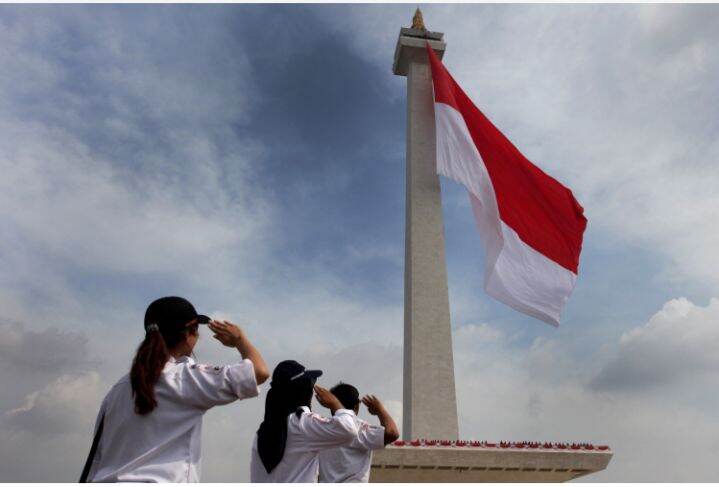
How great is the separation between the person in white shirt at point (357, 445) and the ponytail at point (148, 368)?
2.02m

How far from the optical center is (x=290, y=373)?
4461 millimetres

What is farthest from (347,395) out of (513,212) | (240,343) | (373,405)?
(513,212)

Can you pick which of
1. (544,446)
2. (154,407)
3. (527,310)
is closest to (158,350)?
(154,407)

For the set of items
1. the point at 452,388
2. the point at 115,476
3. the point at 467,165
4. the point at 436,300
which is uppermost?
the point at 467,165

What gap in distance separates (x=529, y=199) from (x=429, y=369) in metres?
5.39

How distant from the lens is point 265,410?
4.45m

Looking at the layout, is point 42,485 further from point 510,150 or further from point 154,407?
point 510,150

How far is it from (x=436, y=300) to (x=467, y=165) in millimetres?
4050

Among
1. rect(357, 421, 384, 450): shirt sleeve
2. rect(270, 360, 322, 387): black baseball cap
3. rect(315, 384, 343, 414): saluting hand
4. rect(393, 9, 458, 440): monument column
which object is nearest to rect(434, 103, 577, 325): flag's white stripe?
rect(393, 9, 458, 440): monument column

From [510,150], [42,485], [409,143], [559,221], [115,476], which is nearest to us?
[115,476]

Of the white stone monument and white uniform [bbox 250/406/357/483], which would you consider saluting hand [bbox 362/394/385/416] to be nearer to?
white uniform [bbox 250/406/357/483]

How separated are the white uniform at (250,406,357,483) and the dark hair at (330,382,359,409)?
1118 mm

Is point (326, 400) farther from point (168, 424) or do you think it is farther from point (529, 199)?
point (529, 199)

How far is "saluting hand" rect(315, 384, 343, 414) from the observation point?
183 inches
